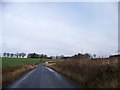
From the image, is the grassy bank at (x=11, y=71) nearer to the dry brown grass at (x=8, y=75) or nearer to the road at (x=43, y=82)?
the dry brown grass at (x=8, y=75)

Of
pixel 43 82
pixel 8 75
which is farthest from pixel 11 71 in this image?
pixel 43 82

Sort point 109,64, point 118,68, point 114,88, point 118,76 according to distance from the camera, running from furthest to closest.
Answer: point 109,64
point 118,68
point 118,76
point 114,88

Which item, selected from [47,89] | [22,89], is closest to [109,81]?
[47,89]

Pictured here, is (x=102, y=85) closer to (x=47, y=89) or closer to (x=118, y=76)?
(x=118, y=76)

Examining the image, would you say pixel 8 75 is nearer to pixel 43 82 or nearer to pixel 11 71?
pixel 43 82

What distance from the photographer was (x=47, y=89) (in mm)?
17672

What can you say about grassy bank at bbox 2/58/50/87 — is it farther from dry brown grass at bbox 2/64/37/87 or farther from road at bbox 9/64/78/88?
road at bbox 9/64/78/88

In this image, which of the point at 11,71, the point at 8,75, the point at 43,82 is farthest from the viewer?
the point at 11,71

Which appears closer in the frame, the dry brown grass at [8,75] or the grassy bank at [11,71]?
the dry brown grass at [8,75]

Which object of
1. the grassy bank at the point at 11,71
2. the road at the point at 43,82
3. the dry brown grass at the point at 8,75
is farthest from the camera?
the grassy bank at the point at 11,71

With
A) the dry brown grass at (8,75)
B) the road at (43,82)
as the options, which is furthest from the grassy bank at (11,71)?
the road at (43,82)

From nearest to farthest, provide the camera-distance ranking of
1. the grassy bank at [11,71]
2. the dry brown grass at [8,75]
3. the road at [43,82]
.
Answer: the road at [43,82], the dry brown grass at [8,75], the grassy bank at [11,71]

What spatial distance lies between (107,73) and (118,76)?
1616 millimetres

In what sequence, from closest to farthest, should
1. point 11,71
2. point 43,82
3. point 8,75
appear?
point 43,82 < point 8,75 < point 11,71
